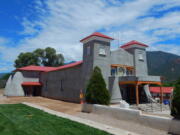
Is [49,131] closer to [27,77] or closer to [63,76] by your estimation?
[63,76]

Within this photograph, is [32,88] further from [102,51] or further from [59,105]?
[102,51]

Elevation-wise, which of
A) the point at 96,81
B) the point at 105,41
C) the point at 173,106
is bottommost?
the point at 173,106

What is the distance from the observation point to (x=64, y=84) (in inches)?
851

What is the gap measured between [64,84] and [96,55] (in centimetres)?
747

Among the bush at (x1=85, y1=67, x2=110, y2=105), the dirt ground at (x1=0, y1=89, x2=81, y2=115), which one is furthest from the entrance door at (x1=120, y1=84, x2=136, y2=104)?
the bush at (x1=85, y1=67, x2=110, y2=105)

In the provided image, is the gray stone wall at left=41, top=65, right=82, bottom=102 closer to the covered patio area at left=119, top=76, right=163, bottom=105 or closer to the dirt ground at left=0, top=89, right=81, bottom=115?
the dirt ground at left=0, top=89, right=81, bottom=115

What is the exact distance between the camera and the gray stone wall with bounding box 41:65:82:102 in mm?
18675

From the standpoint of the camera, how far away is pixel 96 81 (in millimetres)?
12391

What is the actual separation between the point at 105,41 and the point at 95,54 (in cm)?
218

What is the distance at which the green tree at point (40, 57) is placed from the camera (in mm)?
54272

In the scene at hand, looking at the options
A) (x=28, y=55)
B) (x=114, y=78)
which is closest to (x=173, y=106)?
(x=114, y=78)

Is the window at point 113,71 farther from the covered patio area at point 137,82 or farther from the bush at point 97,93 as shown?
the bush at point 97,93

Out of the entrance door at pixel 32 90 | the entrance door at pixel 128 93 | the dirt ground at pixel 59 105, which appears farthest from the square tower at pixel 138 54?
the entrance door at pixel 32 90

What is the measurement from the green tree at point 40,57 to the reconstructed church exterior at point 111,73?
3286cm
